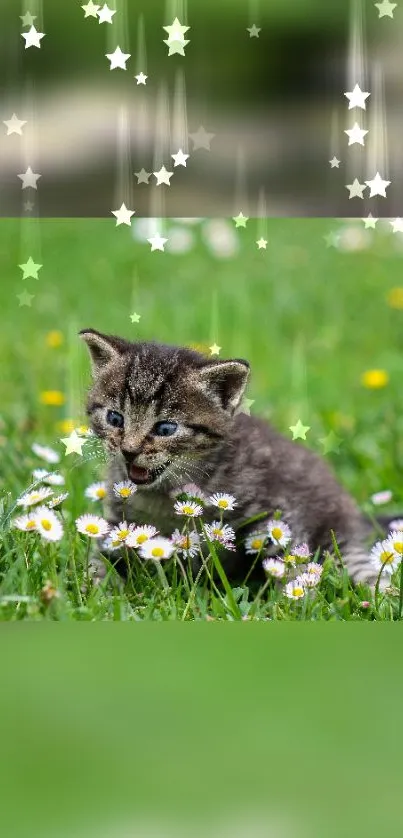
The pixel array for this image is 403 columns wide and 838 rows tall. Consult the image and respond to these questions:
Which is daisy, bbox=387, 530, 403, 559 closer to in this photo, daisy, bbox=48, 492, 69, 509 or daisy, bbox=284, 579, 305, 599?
daisy, bbox=284, 579, 305, 599

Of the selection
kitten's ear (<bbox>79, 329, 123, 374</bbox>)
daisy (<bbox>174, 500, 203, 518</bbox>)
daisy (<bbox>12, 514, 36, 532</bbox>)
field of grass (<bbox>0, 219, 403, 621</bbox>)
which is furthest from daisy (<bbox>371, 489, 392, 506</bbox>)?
daisy (<bbox>12, 514, 36, 532</bbox>)

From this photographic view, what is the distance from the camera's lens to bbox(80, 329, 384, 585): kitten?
5.07ft

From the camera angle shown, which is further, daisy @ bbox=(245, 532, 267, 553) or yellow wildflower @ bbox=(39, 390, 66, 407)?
yellow wildflower @ bbox=(39, 390, 66, 407)

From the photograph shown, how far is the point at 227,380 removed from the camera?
61.7 inches

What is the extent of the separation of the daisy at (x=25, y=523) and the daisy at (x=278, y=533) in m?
0.38

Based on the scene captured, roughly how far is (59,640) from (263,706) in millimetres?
322

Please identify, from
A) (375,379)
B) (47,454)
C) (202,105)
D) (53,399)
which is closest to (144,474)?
(47,454)

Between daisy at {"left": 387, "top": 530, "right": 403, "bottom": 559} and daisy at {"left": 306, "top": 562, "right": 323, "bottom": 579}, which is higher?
daisy at {"left": 387, "top": 530, "right": 403, "bottom": 559}

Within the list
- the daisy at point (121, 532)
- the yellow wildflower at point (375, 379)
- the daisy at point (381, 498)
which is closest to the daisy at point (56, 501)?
the daisy at point (121, 532)

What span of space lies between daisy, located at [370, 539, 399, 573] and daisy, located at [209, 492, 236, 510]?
0.26 metres

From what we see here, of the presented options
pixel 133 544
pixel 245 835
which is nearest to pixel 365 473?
pixel 133 544

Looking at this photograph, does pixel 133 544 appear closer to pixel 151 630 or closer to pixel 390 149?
pixel 151 630

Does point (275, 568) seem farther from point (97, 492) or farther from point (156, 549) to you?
point (97, 492)

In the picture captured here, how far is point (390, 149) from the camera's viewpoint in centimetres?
181
